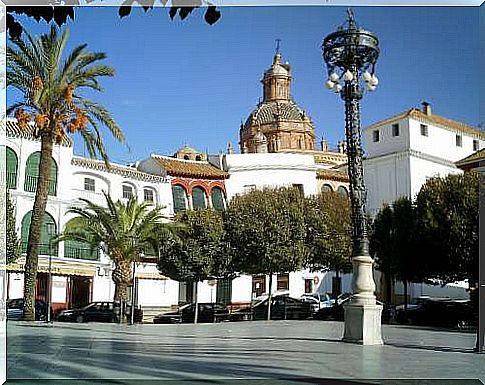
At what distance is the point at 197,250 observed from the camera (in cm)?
1291

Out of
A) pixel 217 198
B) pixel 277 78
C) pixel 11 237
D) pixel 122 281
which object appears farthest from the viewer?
pixel 217 198

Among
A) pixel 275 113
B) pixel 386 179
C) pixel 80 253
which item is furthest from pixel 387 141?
pixel 80 253

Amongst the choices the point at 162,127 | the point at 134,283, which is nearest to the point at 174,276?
the point at 134,283

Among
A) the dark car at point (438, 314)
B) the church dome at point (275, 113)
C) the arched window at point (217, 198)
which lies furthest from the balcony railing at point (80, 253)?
the dark car at point (438, 314)

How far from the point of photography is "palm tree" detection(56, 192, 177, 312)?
12.0 meters

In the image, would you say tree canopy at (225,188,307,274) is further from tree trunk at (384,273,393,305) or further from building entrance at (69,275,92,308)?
building entrance at (69,275,92,308)

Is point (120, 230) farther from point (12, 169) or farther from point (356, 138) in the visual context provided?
point (356, 138)

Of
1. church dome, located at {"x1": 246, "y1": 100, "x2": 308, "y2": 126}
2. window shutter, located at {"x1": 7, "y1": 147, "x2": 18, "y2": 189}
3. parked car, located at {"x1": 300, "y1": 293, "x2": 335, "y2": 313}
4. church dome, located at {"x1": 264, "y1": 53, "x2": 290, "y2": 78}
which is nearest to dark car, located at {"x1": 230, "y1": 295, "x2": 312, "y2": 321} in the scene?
parked car, located at {"x1": 300, "y1": 293, "x2": 335, "y2": 313}

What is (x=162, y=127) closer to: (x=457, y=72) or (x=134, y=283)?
(x=134, y=283)

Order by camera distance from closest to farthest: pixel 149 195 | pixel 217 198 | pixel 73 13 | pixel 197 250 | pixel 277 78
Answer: pixel 73 13
pixel 277 78
pixel 149 195
pixel 217 198
pixel 197 250

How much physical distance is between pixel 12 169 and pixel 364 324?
5677 mm

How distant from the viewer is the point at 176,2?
10.8 feet

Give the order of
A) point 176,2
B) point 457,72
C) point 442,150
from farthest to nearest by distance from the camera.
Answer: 1. point 442,150
2. point 457,72
3. point 176,2

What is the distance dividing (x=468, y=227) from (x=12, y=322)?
722 centimetres
